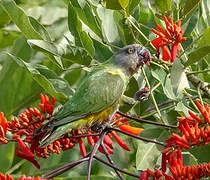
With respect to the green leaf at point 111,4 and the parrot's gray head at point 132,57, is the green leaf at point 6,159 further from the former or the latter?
the green leaf at point 111,4

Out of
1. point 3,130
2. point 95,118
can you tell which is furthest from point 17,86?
point 3,130

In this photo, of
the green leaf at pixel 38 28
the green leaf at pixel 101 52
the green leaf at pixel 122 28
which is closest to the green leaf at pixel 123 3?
the green leaf at pixel 122 28

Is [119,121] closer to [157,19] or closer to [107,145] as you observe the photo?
[107,145]

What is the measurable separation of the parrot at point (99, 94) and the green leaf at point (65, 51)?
0.19 m

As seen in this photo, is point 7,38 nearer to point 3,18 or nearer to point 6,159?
point 3,18

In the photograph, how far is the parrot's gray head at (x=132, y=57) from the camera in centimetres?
193

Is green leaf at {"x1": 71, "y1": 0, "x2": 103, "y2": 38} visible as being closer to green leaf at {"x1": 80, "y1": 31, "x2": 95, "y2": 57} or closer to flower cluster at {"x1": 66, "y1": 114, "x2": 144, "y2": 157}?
green leaf at {"x1": 80, "y1": 31, "x2": 95, "y2": 57}

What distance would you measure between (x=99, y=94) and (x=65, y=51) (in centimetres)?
30

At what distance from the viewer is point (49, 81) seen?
1.88 metres

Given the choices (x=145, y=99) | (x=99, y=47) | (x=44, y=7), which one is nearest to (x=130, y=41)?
(x=99, y=47)

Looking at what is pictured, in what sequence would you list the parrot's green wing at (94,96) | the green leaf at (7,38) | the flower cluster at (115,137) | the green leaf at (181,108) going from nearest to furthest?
the green leaf at (181,108)
the flower cluster at (115,137)
the parrot's green wing at (94,96)
the green leaf at (7,38)

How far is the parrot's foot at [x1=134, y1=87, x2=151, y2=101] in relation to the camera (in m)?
1.85

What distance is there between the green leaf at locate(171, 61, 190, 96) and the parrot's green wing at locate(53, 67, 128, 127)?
0.31m

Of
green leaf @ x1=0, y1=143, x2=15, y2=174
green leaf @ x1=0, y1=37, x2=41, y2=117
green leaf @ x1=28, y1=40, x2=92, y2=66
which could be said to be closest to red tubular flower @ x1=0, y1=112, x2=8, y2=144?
green leaf @ x1=28, y1=40, x2=92, y2=66
